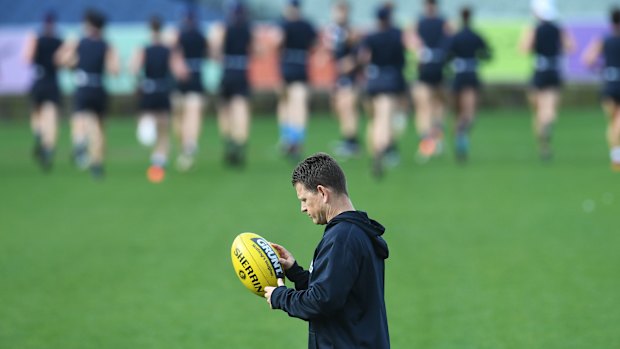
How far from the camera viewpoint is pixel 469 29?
19531 millimetres

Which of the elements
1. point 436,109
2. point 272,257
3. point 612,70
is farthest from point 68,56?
point 272,257

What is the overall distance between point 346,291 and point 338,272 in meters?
0.09

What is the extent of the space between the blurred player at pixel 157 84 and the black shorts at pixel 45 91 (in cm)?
169

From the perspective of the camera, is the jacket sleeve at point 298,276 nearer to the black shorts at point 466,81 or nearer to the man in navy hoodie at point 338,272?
the man in navy hoodie at point 338,272

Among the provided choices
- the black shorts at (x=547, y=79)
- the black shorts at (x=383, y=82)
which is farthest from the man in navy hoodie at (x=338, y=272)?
the black shorts at (x=547, y=79)

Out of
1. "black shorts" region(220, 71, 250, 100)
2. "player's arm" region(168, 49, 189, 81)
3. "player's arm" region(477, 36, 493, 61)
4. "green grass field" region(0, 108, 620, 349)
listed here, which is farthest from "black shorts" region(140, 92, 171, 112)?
"player's arm" region(477, 36, 493, 61)

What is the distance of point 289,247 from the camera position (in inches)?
461

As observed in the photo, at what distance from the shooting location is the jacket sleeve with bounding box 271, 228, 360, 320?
502cm

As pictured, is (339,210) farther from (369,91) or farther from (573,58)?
(573,58)

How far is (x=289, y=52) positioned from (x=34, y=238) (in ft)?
25.7

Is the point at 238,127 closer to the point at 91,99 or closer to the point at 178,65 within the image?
the point at 178,65

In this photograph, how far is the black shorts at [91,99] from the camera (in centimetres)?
1825

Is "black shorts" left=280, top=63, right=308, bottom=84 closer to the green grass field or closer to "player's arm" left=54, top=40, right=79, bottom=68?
the green grass field

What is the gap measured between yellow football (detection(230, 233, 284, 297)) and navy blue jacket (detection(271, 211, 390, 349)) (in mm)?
296
